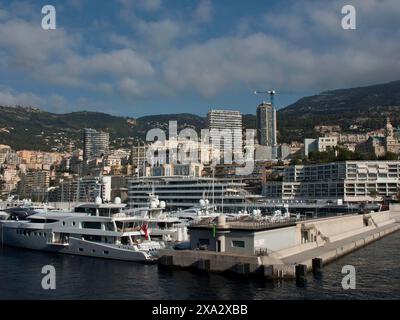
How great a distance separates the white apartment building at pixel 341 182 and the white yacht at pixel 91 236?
6731 centimetres

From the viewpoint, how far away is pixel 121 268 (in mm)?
29469

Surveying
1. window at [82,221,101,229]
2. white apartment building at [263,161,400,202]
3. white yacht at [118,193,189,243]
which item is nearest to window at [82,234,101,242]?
window at [82,221,101,229]

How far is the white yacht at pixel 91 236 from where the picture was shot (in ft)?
107

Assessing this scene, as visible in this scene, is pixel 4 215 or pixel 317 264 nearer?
pixel 317 264

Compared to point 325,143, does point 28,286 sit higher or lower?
lower

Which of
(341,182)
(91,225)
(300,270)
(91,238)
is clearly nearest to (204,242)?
(300,270)

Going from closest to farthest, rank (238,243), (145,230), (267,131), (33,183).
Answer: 1. (238,243)
2. (145,230)
3. (33,183)
4. (267,131)

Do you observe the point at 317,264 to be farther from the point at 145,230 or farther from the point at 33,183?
the point at 33,183

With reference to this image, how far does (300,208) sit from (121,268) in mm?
64255

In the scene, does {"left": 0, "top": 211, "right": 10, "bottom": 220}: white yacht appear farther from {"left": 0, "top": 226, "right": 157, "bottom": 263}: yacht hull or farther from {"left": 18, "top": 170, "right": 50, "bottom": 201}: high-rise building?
{"left": 18, "top": 170, "right": 50, "bottom": 201}: high-rise building

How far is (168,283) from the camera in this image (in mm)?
24859

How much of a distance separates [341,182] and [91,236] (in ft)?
236
